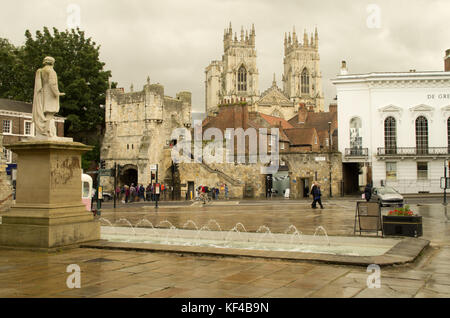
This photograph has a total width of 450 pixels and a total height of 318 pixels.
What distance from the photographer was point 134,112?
48125 mm

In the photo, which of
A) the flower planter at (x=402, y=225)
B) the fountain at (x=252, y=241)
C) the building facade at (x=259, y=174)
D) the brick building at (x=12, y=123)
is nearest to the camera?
the fountain at (x=252, y=241)

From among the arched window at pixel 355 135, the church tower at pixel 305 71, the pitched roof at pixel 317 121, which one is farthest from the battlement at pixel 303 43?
the arched window at pixel 355 135

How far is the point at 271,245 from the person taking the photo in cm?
1005

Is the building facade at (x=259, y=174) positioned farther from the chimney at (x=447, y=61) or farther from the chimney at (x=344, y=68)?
the chimney at (x=447, y=61)

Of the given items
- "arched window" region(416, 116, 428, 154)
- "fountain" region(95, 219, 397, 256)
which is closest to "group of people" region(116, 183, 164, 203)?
"fountain" region(95, 219, 397, 256)

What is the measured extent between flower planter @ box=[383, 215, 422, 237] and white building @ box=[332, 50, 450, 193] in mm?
32521

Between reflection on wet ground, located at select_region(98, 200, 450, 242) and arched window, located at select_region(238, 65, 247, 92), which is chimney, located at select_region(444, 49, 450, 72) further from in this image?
arched window, located at select_region(238, 65, 247, 92)

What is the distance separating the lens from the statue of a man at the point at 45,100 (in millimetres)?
8922

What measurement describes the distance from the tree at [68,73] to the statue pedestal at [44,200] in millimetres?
38760
